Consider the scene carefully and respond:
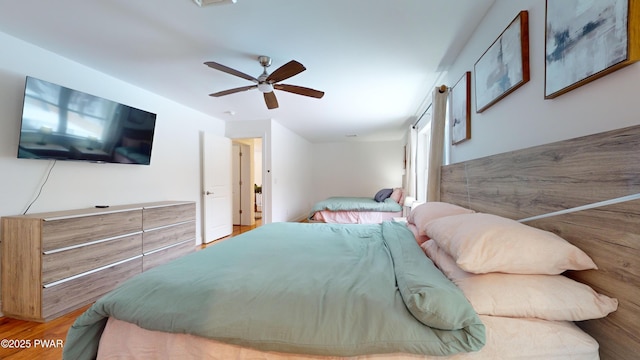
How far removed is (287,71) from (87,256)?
8.06 ft

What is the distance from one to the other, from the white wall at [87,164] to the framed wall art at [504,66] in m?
3.81

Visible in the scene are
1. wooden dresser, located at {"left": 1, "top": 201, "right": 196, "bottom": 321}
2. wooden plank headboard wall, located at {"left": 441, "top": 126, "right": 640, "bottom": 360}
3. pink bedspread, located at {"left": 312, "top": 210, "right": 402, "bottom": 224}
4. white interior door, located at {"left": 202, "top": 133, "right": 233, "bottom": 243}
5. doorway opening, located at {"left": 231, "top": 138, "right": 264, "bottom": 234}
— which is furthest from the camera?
doorway opening, located at {"left": 231, "top": 138, "right": 264, "bottom": 234}

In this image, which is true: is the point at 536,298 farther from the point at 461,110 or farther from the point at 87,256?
the point at 87,256

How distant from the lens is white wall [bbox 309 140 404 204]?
6930mm

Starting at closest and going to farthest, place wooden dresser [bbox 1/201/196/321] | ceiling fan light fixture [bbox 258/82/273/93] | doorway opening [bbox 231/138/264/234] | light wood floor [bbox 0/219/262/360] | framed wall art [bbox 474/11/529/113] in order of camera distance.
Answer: framed wall art [bbox 474/11/529/113]
light wood floor [bbox 0/219/262/360]
wooden dresser [bbox 1/201/196/321]
ceiling fan light fixture [bbox 258/82/273/93]
doorway opening [bbox 231/138/264/234]

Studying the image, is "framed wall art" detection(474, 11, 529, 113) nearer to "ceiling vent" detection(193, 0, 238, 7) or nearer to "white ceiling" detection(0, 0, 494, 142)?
"white ceiling" detection(0, 0, 494, 142)

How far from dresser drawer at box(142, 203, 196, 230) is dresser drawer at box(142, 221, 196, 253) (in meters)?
0.06

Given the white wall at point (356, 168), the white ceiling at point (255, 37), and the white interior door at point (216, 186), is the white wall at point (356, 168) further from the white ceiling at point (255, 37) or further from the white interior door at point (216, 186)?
the white ceiling at point (255, 37)

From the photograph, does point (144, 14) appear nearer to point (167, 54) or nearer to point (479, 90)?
point (167, 54)

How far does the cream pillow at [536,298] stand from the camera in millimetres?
770

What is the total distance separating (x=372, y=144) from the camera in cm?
706

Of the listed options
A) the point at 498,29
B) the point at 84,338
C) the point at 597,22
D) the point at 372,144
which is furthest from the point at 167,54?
the point at 372,144

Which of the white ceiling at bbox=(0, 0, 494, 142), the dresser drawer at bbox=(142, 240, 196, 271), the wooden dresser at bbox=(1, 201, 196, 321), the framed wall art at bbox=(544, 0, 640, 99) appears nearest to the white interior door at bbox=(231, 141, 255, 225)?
the dresser drawer at bbox=(142, 240, 196, 271)

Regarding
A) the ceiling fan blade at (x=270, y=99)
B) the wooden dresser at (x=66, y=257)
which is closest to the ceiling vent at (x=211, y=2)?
the ceiling fan blade at (x=270, y=99)
